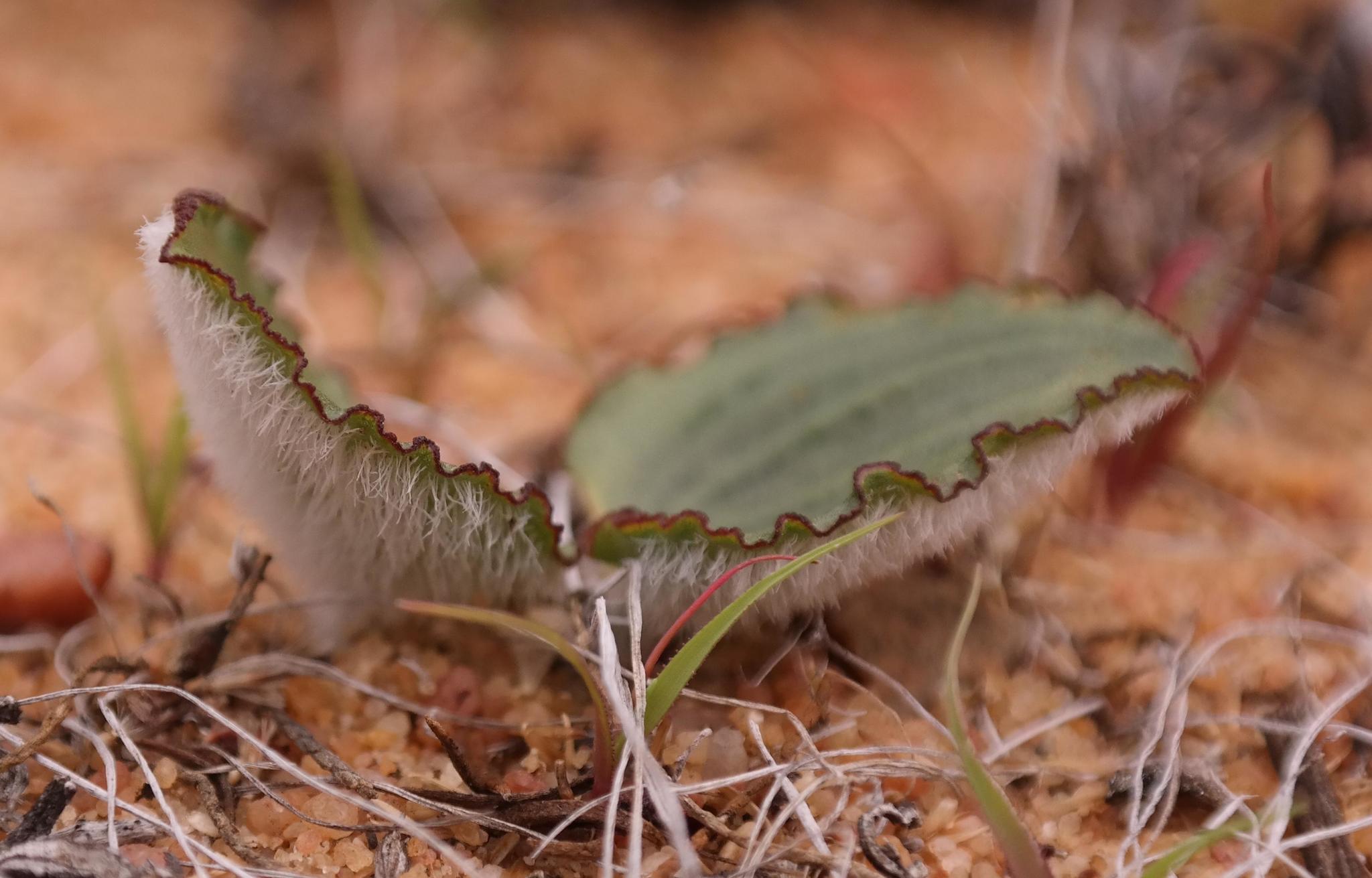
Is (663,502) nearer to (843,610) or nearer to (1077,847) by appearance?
(843,610)

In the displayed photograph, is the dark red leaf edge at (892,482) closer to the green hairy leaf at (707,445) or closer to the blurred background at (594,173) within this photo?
the green hairy leaf at (707,445)

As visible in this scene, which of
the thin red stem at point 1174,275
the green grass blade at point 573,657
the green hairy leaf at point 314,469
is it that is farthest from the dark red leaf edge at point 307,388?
the thin red stem at point 1174,275

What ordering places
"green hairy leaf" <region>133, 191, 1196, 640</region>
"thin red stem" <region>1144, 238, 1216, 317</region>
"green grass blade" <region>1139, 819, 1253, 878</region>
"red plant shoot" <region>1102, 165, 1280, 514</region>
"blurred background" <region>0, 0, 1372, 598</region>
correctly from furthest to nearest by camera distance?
1. "blurred background" <region>0, 0, 1372, 598</region>
2. "thin red stem" <region>1144, 238, 1216, 317</region>
3. "red plant shoot" <region>1102, 165, 1280, 514</region>
4. "green hairy leaf" <region>133, 191, 1196, 640</region>
5. "green grass blade" <region>1139, 819, 1253, 878</region>

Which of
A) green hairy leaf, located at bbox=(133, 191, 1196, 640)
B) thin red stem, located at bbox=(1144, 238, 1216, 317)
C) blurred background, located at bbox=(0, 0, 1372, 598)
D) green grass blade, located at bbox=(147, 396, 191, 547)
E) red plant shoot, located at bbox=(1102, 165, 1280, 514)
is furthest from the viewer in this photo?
blurred background, located at bbox=(0, 0, 1372, 598)

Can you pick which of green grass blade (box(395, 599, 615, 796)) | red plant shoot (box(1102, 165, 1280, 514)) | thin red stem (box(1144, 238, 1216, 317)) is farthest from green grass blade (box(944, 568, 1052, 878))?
thin red stem (box(1144, 238, 1216, 317))

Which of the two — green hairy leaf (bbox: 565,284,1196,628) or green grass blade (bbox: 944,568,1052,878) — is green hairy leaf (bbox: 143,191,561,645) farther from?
green grass blade (bbox: 944,568,1052,878)

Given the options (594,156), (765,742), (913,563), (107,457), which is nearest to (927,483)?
(913,563)

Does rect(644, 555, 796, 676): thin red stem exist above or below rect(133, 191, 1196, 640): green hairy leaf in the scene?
below
